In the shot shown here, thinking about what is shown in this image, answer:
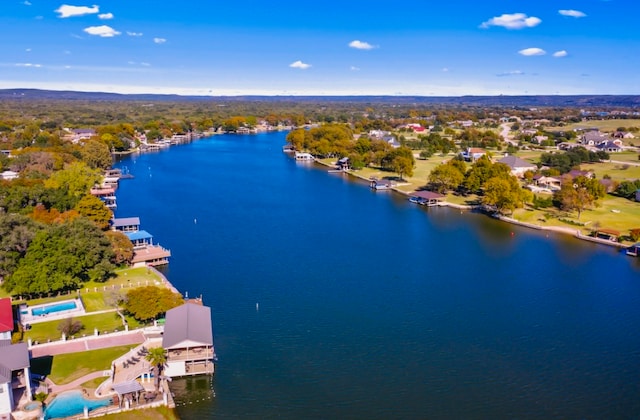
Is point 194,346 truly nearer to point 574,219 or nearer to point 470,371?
point 470,371

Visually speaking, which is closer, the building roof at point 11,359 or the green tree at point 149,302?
the building roof at point 11,359

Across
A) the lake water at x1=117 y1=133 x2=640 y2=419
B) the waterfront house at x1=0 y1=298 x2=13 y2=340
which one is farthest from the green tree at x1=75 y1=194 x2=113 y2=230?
the waterfront house at x1=0 y1=298 x2=13 y2=340

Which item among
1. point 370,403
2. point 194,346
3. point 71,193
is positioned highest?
point 71,193

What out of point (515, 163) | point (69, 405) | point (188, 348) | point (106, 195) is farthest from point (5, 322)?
point (515, 163)

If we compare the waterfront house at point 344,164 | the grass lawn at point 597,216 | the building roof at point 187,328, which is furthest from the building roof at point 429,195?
the building roof at point 187,328

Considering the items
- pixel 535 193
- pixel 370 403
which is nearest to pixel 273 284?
pixel 370 403

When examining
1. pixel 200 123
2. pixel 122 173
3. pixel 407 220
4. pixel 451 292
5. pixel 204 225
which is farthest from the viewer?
pixel 200 123

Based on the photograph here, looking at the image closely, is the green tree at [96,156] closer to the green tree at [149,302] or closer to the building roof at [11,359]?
the green tree at [149,302]
